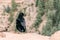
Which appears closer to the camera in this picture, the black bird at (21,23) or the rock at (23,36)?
the rock at (23,36)

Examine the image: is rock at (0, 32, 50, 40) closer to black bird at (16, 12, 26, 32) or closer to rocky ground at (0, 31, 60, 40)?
rocky ground at (0, 31, 60, 40)

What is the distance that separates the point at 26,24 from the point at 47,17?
3.28 feet

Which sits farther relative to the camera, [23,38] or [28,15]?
[28,15]

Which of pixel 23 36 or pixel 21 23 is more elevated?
pixel 21 23

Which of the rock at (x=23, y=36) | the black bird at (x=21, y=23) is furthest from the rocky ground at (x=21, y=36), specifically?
the black bird at (x=21, y=23)

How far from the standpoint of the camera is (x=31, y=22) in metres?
10.6

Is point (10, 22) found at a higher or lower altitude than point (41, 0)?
lower

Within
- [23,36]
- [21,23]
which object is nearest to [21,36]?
[23,36]

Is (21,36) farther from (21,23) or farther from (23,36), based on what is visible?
(21,23)

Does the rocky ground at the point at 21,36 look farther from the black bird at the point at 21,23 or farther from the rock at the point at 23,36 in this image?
the black bird at the point at 21,23

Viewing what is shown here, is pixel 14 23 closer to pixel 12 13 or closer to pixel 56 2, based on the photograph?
pixel 12 13

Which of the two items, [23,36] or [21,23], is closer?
[23,36]

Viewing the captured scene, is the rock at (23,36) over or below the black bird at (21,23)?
below

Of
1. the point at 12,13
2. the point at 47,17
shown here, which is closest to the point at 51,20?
the point at 47,17
